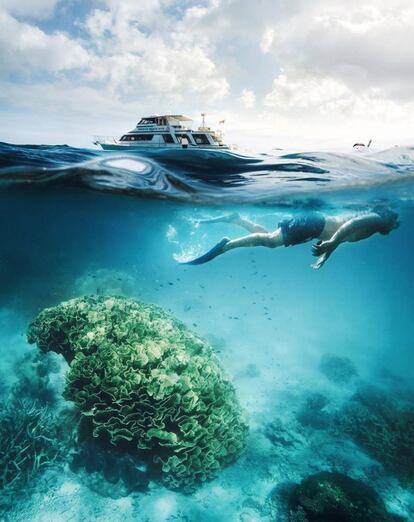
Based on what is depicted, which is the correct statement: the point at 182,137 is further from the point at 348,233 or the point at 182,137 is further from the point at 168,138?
the point at 348,233

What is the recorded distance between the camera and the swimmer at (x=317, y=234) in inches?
444

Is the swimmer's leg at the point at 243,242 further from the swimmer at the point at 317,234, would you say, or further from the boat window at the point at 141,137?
the boat window at the point at 141,137

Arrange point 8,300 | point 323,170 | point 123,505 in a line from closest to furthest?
point 123,505 < point 323,170 < point 8,300

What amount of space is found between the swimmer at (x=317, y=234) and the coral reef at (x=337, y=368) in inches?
228

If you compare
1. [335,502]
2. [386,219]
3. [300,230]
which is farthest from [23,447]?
Result: [386,219]

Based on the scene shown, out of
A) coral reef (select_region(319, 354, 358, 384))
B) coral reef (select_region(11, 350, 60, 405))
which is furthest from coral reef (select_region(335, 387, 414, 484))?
coral reef (select_region(11, 350, 60, 405))

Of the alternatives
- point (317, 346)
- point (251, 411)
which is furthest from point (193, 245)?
point (251, 411)

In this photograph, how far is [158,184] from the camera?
44.3ft

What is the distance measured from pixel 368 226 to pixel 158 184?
852 cm

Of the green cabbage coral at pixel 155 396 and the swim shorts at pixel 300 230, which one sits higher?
the swim shorts at pixel 300 230

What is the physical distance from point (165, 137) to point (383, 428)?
13.0 metres

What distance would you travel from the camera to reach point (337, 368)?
49.3 feet

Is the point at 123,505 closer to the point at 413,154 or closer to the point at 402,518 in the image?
the point at 402,518

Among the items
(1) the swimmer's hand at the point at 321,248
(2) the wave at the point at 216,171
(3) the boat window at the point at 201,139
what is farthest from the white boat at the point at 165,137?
(1) the swimmer's hand at the point at 321,248
